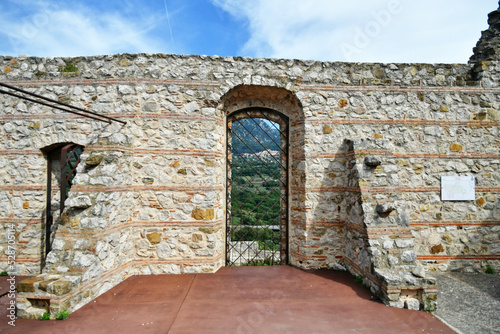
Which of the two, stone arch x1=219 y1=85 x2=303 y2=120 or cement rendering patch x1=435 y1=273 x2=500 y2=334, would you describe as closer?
cement rendering patch x1=435 y1=273 x2=500 y2=334

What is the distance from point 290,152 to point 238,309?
359 centimetres

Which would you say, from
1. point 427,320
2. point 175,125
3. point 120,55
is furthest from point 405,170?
point 120,55

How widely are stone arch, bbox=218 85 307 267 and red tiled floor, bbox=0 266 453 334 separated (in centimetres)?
105

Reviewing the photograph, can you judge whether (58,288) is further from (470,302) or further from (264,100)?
(470,302)

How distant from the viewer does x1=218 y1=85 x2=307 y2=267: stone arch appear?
601 centimetres

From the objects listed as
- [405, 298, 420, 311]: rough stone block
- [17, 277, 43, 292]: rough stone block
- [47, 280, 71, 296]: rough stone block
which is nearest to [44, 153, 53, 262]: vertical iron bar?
[17, 277, 43, 292]: rough stone block

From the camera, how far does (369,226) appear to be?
493 cm

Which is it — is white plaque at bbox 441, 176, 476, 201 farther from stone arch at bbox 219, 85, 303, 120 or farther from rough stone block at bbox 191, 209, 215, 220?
rough stone block at bbox 191, 209, 215, 220

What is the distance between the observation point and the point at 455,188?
19.7ft

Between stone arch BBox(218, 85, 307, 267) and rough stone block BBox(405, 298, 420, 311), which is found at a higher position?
stone arch BBox(218, 85, 307, 267)

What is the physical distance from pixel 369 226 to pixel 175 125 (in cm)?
446

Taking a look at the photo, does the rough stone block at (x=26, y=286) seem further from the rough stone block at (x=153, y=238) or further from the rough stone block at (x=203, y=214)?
the rough stone block at (x=203, y=214)

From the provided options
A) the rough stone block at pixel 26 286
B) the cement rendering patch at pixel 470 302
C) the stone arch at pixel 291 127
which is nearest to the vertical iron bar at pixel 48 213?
the rough stone block at pixel 26 286

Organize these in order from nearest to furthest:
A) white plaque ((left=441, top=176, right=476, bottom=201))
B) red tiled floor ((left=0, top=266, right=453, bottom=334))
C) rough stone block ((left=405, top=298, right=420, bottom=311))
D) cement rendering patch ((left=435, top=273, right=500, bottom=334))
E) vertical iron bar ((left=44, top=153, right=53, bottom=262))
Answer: red tiled floor ((left=0, top=266, right=453, bottom=334)) → cement rendering patch ((left=435, top=273, right=500, bottom=334)) → rough stone block ((left=405, top=298, right=420, bottom=311)) → vertical iron bar ((left=44, top=153, right=53, bottom=262)) → white plaque ((left=441, top=176, right=476, bottom=201))
